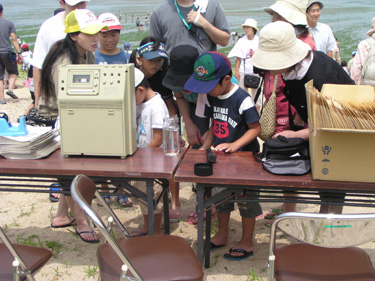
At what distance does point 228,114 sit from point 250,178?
2.06 feet

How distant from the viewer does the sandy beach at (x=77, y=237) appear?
2869 mm

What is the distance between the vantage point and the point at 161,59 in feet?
10.8

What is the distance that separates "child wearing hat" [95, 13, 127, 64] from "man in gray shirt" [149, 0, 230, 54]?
364 mm

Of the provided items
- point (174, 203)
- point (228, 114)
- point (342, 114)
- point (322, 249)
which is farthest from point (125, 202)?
point (342, 114)

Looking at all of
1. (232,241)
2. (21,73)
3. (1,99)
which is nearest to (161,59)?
(232,241)

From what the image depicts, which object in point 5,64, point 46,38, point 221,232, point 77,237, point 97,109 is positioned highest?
point 46,38

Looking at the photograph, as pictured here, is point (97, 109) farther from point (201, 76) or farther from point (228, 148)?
point (228, 148)

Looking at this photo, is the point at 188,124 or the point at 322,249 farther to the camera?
the point at 188,124

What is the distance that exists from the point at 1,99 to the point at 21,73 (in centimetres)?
464

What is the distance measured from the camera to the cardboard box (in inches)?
84.0

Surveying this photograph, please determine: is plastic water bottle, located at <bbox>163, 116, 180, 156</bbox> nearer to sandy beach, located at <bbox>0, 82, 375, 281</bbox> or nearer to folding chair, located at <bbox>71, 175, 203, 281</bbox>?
folding chair, located at <bbox>71, 175, 203, 281</bbox>

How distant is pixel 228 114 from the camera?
9.16 ft

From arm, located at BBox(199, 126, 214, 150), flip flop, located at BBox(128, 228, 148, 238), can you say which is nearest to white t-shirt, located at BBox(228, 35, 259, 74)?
arm, located at BBox(199, 126, 214, 150)

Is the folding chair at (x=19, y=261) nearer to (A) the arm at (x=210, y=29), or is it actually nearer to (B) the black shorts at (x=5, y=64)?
(A) the arm at (x=210, y=29)
